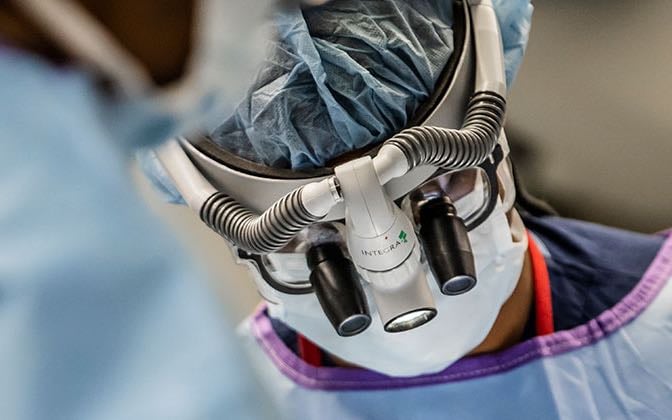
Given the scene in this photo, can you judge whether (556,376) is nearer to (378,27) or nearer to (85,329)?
(378,27)

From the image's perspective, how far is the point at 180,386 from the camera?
350 millimetres

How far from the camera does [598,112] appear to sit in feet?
Result: 3.99

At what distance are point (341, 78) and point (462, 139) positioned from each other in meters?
0.11

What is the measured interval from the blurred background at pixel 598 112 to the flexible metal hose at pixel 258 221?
40cm

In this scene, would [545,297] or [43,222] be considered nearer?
[43,222]

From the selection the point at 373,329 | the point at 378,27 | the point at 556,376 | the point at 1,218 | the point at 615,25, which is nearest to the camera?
the point at 1,218

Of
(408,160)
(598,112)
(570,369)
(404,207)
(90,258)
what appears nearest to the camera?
(90,258)

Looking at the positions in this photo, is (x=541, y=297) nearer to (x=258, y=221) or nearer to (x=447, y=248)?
(x=447, y=248)

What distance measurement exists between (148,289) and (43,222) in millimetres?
50

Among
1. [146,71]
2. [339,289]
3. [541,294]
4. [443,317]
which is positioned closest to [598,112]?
[541,294]

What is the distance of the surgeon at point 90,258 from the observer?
1.10ft

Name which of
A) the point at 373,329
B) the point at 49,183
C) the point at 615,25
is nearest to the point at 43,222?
the point at 49,183

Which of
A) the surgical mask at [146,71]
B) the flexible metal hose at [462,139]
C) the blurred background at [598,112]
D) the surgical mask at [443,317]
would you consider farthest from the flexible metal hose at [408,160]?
Result: the blurred background at [598,112]

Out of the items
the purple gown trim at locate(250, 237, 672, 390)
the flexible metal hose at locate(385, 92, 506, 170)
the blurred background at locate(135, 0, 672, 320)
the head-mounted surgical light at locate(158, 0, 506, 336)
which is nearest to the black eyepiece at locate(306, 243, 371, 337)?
the head-mounted surgical light at locate(158, 0, 506, 336)
